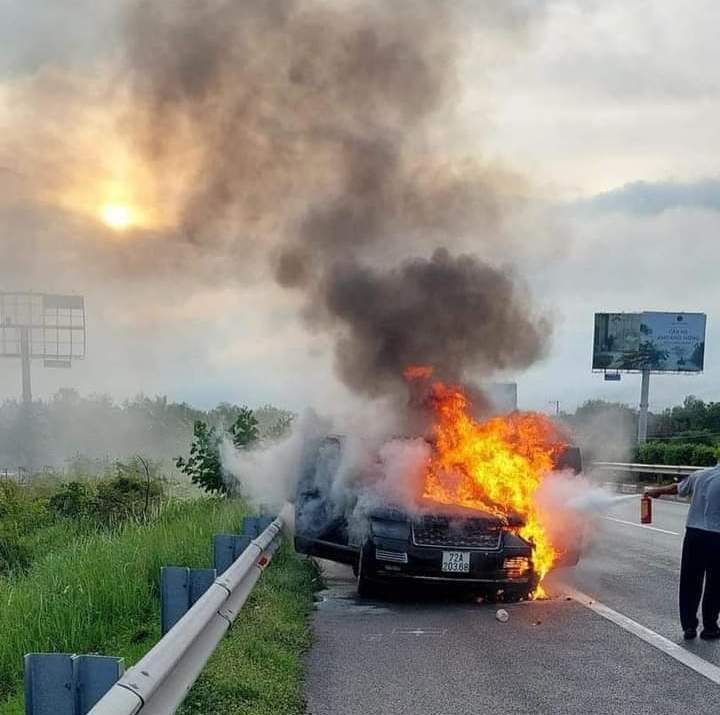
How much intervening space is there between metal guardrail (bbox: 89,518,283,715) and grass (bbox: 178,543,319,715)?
11.9 inches

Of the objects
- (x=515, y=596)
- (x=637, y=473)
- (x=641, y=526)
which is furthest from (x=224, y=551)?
(x=637, y=473)

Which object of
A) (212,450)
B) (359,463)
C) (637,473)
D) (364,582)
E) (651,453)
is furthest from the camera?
(651,453)

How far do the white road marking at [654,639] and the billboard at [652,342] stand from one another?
127 feet

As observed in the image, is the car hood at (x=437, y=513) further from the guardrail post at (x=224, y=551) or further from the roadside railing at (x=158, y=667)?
the roadside railing at (x=158, y=667)

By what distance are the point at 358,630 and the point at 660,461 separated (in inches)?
1170

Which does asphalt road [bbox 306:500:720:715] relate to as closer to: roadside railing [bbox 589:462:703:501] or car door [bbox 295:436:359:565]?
car door [bbox 295:436:359:565]

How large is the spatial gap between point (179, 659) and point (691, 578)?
4.79m

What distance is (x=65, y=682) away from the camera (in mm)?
3025

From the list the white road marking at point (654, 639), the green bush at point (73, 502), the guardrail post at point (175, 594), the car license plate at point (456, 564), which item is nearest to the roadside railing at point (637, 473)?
the green bush at point (73, 502)

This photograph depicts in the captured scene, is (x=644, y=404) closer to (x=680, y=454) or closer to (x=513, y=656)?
(x=680, y=454)

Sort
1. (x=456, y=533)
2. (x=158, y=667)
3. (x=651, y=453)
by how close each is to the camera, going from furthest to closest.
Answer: (x=651, y=453)
(x=456, y=533)
(x=158, y=667)

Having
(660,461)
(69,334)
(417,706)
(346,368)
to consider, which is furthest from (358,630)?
(69,334)

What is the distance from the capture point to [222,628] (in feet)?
16.3

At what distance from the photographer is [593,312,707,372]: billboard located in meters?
45.5
